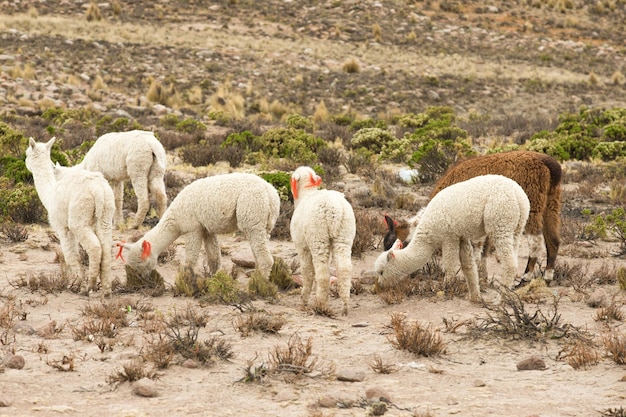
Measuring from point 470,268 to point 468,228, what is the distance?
58 centimetres

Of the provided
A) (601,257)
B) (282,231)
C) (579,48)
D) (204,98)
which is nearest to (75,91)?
(204,98)

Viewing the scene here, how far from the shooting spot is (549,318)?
29.5ft

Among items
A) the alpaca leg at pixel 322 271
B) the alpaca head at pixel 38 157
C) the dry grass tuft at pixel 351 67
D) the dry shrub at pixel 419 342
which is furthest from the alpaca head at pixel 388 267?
the dry grass tuft at pixel 351 67

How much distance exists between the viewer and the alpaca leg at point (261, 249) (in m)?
10.2

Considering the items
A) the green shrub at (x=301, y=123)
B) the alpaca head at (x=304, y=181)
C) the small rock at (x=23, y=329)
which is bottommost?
the green shrub at (x=301, y=123)

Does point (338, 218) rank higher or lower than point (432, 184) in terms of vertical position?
higher

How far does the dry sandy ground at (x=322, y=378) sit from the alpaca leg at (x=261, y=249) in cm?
84

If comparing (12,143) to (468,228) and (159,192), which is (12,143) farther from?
(468,228)

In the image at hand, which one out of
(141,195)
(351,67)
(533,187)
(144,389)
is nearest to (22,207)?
(141,195)

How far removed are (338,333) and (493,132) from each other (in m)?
18.9

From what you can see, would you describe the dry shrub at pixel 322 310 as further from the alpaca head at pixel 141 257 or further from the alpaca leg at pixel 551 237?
the alpaca leg at pixel 551 237

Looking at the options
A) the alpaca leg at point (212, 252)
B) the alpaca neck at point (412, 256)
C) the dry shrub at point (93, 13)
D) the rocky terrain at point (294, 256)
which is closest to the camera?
the rocky terrain at point (294, 256)

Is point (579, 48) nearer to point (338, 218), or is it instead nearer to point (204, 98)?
point (204, 98)

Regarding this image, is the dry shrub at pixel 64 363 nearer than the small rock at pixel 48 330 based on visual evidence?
Yes
